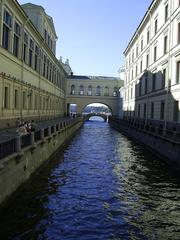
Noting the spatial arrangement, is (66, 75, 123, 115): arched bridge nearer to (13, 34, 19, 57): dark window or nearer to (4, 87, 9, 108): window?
(13, 34, 19, 57): dark window

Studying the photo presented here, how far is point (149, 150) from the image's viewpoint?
27797 mm

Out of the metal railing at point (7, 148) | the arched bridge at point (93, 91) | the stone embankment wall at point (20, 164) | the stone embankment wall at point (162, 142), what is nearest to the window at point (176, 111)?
the stone embankment wall at point (162, 142)

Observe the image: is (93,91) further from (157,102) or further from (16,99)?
(16,99)

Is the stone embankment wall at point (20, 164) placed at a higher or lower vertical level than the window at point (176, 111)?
lower

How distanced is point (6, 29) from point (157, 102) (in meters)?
16.8

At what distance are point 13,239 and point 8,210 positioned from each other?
2.13 m

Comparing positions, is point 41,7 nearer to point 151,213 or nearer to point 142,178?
point 142,178

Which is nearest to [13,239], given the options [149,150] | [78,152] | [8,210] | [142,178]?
[8,210]

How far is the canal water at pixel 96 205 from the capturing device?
9.23 meters

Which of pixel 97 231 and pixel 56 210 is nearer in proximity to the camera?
pixel 97 231

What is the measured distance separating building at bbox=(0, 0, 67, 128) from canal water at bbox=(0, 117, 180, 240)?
9.91 m

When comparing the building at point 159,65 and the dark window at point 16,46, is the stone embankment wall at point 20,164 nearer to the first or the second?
the dark window at point 16,46

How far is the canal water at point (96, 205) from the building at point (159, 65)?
1197cm

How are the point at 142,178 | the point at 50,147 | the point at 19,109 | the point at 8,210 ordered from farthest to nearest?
1. the point at 19,109
2. the point at 50,147
3. the point at 142,178
4. the point at 8,210
